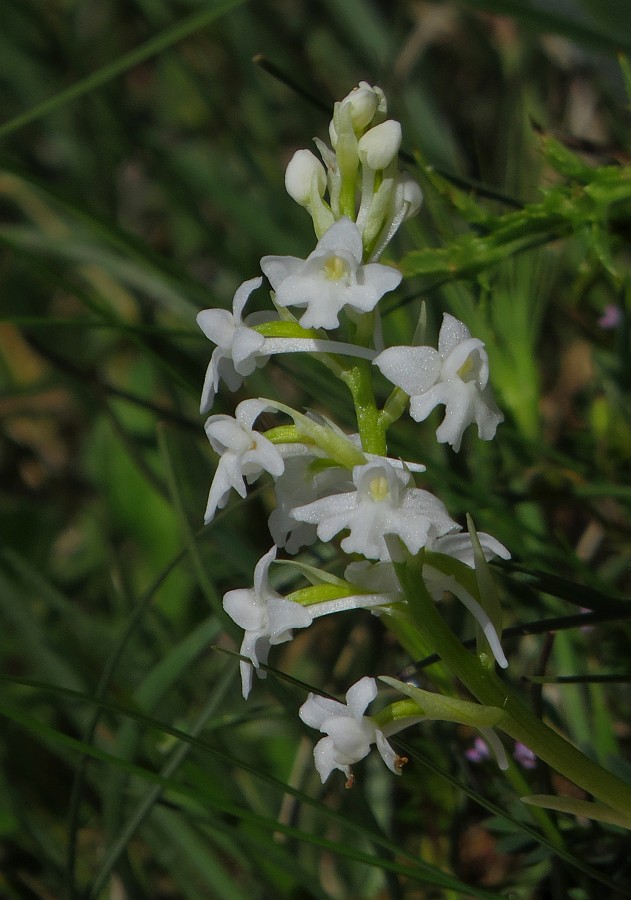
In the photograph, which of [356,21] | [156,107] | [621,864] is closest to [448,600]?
[621,864]

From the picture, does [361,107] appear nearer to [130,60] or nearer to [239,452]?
[239,452]

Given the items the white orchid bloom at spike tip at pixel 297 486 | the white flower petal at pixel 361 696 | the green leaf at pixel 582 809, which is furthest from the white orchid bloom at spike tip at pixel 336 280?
the green leaf at pixel 582 809

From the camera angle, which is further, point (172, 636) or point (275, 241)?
point (275, 241)

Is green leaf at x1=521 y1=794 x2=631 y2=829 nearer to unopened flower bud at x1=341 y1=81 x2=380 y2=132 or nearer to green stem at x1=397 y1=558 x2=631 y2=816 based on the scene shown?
green stem at x1=397 y1=558 x2=631 y2=816

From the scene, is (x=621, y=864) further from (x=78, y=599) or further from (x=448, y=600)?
(x=78, y=599)

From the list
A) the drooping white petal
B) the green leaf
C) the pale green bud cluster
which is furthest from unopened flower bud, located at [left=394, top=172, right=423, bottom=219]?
the green leaf

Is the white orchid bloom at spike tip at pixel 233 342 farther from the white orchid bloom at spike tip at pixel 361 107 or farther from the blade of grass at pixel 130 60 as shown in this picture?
the blade of grass at pixel 130 60

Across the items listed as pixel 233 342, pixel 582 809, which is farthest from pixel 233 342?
pixel 582 809
